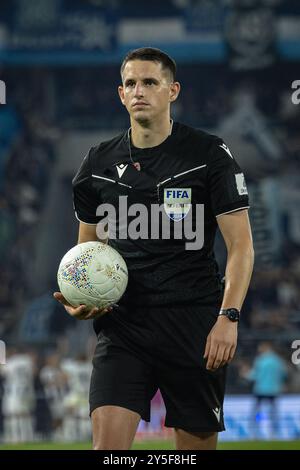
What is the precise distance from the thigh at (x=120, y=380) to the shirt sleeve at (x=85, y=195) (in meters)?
0.70

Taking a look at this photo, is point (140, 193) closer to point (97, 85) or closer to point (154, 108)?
point (154, 108)

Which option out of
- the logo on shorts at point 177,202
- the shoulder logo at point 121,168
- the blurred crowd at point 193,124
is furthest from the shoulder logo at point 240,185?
the blurred crowd at point 193,124

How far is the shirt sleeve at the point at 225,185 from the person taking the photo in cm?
508

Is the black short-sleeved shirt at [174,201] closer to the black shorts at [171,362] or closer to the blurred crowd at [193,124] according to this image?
the black shorts at [171,362]

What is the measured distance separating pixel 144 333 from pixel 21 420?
12.2m

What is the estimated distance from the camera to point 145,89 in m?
5.14

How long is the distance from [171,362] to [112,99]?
20.4 meters

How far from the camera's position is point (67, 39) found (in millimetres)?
24359

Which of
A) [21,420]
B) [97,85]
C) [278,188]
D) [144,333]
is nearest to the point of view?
[144,333]

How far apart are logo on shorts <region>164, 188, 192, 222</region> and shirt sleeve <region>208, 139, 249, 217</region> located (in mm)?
124

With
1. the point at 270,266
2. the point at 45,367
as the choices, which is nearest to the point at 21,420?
the point at 45,367

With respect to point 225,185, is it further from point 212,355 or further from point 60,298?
point 60,298

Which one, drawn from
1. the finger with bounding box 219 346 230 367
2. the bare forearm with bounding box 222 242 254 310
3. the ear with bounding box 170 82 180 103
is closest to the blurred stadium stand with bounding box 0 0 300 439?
the ear with bounding box 170 82 180 103

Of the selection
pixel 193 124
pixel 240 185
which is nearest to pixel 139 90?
pixel 240 185
